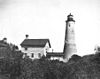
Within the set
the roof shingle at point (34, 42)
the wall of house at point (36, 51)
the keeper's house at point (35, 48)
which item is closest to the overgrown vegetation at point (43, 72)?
the wall of house at point (36, 51)

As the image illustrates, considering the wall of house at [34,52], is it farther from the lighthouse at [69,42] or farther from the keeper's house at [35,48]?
the lighthouse at [69,42]

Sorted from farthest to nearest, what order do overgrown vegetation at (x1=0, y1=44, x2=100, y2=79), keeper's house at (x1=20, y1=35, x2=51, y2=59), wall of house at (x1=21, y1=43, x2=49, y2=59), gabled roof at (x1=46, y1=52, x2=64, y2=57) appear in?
keeper's house at (x1=20, y1=35, x2=51, y2=59)
wall of house at (x1=21, y1=43, x2=49, y2=59)
gabled roof at (x1=46, y1=52, x2=64, y2=57)
overgrown vegetation at (x1=0, y1=44, x2=100, y2=79)

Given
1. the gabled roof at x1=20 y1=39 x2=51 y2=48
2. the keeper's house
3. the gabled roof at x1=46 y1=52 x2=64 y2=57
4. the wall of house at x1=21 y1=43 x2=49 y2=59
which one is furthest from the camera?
the gabled roof at x1=20 y1=39 x2=51 y2=48

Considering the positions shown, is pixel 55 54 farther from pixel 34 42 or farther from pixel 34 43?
pixel 34 42

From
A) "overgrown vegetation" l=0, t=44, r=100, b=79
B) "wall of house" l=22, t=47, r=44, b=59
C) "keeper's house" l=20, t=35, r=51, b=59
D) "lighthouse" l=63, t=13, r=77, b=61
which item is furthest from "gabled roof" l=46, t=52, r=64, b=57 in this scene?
"overgrown vegetation" l=0, t=44, r=100, b=79

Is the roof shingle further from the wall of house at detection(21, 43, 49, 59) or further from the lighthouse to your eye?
the lighthouse

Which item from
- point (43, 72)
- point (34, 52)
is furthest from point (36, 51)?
point (43, 72)

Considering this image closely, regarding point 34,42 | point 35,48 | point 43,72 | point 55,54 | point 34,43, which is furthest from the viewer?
A: point 34,42

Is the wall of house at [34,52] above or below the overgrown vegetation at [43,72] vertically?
above

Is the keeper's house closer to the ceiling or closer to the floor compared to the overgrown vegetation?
closer to the ceiling

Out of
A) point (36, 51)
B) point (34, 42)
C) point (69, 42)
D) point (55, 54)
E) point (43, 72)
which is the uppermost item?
point (34, 42)

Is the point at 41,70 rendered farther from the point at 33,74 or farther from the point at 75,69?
the point at 75,69

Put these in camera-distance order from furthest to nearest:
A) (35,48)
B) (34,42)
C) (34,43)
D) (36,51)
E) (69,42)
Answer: (34,42), (34,43), (35,48), (36,51), (69,42)

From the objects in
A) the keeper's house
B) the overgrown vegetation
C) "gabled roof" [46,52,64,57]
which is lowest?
the overgrown vegetation
